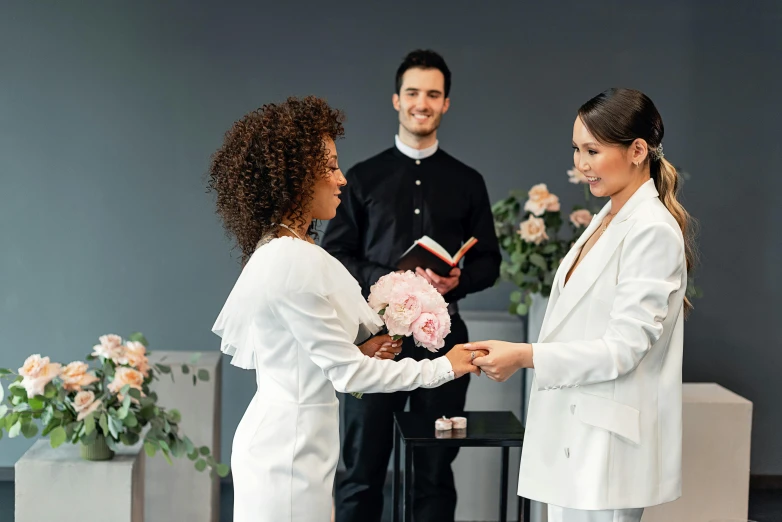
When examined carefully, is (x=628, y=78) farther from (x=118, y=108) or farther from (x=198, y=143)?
(x=118, y=108)

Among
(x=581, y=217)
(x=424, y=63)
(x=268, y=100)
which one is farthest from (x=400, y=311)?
(x=268, y=100)

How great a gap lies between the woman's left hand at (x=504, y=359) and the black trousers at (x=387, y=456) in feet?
3.38

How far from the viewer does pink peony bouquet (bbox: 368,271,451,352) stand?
2240 mm

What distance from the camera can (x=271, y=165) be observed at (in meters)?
2.01

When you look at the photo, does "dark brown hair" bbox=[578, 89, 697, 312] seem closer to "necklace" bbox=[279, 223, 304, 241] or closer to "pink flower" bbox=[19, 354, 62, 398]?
"necklace" bbox=[279, 223, 304, 241]

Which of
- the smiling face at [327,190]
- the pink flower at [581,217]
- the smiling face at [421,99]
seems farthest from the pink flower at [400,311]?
the pink flower at [581,217]

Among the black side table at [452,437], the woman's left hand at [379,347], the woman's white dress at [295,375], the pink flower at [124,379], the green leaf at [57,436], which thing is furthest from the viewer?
the pink flower at [124,379]

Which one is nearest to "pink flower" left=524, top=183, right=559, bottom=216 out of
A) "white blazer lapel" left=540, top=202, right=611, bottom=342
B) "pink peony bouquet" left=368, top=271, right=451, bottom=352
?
"white blazer lapel" left=540, top=202, right=611, bottom=342

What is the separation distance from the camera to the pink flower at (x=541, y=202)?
3.93 metres

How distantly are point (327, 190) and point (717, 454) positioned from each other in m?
2.11

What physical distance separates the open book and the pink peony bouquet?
70 centimetres

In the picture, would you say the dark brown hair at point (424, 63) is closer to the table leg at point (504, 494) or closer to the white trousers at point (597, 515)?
the table leg at point (504, 494)

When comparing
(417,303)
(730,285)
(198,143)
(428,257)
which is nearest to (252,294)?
(417,303)

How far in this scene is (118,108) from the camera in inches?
179
